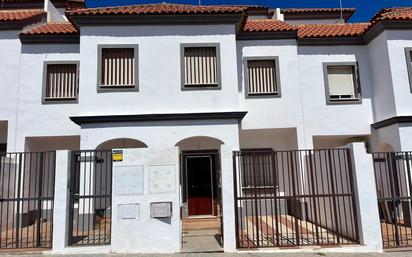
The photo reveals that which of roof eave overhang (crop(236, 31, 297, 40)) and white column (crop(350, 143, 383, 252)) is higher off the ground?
roof eave overhang (crop(236, 31, 297, 40))

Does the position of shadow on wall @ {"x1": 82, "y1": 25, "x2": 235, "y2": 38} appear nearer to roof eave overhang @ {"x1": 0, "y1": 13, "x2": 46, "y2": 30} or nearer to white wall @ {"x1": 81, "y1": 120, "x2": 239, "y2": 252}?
roof eave overhang @ {"x1": 0, "y1": 13, "x2": 46, "y2": 30}

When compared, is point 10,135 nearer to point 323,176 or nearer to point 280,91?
point 280,91

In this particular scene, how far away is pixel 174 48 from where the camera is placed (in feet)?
42.3

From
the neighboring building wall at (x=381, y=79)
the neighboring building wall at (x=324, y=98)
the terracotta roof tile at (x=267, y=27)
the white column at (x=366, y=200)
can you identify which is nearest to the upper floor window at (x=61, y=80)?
the terracotta roof tile at (x=267, y=27)

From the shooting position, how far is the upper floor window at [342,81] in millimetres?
14375

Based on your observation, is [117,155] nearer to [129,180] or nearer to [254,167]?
[129,180]

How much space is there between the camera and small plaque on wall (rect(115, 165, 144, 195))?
28.6 ft

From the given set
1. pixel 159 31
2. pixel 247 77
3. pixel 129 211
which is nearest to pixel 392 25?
pixel 247 77

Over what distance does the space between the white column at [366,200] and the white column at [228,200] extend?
3.02 meters

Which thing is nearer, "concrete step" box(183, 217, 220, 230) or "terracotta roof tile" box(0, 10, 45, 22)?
"concrete step" box(183, 217, 220, 230)

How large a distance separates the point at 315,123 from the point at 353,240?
238 inches

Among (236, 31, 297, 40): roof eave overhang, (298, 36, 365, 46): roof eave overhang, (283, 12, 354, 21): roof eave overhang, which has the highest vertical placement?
(283, 12, 354, 21): roof eave overhang

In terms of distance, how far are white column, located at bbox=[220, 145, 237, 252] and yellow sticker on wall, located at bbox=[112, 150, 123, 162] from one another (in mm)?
2476

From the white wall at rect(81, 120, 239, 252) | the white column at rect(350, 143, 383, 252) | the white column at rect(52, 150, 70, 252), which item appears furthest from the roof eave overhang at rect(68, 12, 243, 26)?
the white column at rect(350, 143, 383, 252)
